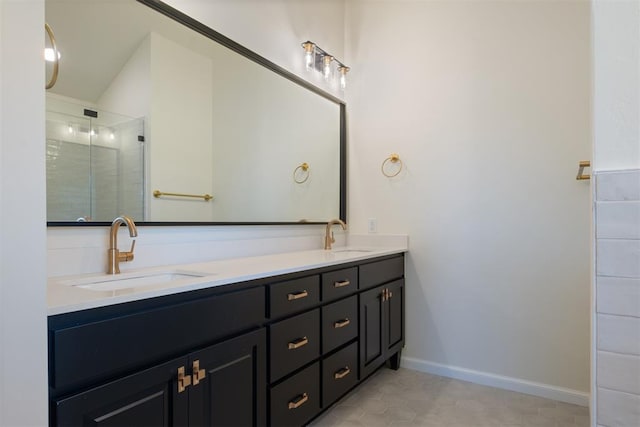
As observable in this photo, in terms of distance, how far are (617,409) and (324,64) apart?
2550 mm

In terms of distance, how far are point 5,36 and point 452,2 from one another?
2631mm

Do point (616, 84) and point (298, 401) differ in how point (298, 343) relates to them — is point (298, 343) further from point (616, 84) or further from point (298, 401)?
point (616, 84)

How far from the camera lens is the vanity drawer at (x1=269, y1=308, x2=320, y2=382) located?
1496 mm

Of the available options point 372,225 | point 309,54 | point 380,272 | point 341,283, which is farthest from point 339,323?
point 309,54

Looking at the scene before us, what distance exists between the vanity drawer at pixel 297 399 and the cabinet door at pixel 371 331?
1.56 ft

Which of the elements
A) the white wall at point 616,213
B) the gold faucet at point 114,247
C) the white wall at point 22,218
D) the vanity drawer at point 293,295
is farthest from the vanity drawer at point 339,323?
the white wall at point 22,218

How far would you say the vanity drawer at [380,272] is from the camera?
7.16 ft

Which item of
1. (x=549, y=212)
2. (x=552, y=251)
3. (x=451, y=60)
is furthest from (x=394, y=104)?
(x=552, y=251)

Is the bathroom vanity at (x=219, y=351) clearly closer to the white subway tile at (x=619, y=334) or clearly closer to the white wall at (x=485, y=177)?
the white wall at (x=485, y=177)

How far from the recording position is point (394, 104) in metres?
2.81

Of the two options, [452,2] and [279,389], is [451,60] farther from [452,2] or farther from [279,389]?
[279,389]

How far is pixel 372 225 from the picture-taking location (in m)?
2.90

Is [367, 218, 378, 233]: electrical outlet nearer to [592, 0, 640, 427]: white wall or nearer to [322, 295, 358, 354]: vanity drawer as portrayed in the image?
[322, 295, 358, 354]: vanity drawer

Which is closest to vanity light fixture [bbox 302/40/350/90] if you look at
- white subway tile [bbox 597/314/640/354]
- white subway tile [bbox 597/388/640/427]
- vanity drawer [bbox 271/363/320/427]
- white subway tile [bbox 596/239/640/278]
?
vanity drawer [bbox 271/363/320/427]
